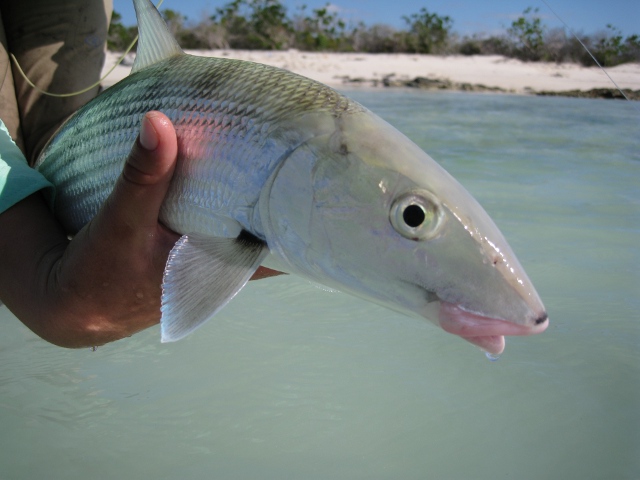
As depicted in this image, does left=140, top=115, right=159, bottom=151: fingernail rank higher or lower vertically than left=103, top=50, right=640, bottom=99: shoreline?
higher

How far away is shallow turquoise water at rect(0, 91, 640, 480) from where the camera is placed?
1935mm

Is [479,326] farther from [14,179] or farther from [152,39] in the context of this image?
[14,179]

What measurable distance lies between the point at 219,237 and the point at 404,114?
10.3 m

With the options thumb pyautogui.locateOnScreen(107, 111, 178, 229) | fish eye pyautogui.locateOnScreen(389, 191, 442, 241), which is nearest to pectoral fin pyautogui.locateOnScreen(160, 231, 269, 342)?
thumb pyautogui.locateOnScreen(107, 111, 178, 229)

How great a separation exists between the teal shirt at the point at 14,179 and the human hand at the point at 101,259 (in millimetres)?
40

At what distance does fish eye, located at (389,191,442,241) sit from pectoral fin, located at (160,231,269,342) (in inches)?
14.2

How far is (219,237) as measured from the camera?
1.47m

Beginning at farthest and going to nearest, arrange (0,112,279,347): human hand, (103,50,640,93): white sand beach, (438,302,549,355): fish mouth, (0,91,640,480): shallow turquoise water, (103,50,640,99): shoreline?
1. (103,50,640,93): white sand beach
2. (103,50,640,99): shoreline
3. (0,91,640,480): shallow turquoise water
4. (0,112,279,347): human hand
5. (438,302,549,355): fish mouth

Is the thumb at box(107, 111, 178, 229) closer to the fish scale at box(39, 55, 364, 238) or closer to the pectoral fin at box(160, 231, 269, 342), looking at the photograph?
the fish scale at box(39, 55, 364, 238)

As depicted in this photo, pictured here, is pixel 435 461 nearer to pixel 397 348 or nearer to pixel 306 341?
pixel 397 348

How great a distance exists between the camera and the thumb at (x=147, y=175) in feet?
4.95

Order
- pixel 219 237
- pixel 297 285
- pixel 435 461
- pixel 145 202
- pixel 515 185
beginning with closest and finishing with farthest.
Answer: pixel 219 237 → pixel 145 202 → pixel 435 461 → pixel 297 285 → pixel 515 185

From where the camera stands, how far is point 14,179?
192 cm

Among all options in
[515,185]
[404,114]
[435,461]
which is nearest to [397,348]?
[435,461]
